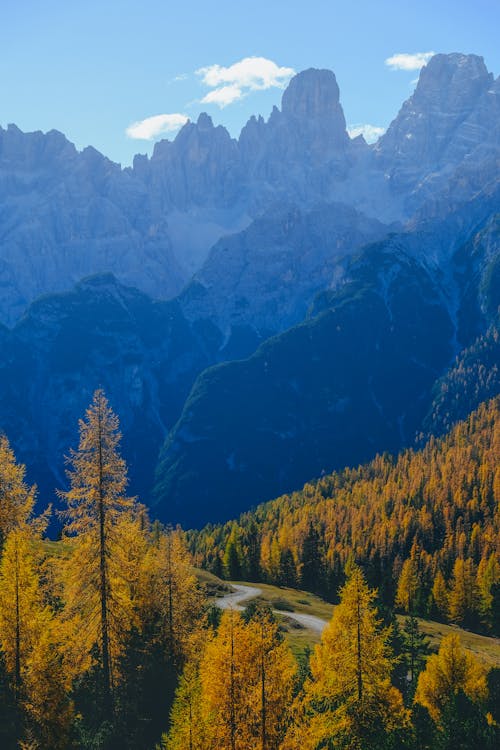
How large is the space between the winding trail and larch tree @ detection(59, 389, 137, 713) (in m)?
45.2

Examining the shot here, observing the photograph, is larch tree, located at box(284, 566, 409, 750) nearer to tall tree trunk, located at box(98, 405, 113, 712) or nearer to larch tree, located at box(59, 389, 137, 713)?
tall tree trunk, located at box(98, 405, 113, 712)

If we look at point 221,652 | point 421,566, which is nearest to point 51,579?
point 221,652

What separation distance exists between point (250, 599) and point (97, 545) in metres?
68.7

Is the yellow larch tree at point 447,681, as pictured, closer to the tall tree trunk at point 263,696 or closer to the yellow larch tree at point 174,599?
the yellow larch tree at point 174,599

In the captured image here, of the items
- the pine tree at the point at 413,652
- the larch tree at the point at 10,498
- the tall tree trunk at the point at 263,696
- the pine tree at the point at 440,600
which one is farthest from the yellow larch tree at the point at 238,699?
the pine tree at the point at 440,600

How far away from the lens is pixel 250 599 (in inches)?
4257

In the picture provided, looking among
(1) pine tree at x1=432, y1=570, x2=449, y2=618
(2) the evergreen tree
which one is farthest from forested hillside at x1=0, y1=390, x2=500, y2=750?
(2) the evergreen tree

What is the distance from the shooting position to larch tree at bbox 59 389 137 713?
44.1m

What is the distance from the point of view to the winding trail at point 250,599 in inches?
3765

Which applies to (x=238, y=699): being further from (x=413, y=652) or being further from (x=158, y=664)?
(x=413, y=652)

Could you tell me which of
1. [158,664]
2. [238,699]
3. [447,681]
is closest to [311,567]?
[447,681]

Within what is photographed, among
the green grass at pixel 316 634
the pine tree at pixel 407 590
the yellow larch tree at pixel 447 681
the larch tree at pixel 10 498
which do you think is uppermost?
the larch tree at pixel 10 498

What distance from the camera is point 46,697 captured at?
146ft

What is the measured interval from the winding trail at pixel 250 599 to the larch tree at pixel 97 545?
45.2 m
